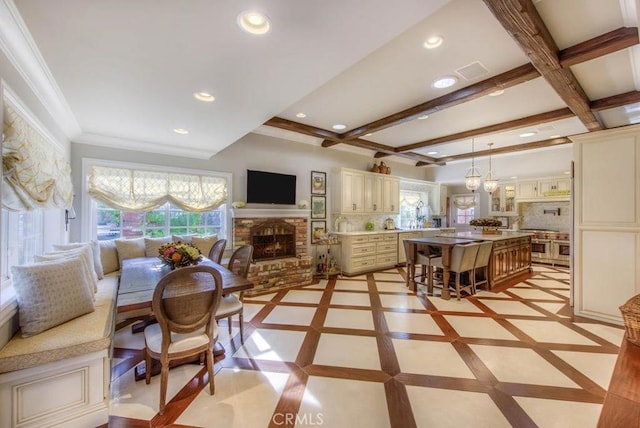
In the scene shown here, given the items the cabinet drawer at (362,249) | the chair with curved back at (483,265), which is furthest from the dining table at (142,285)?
the chair with curved back at (483,265)

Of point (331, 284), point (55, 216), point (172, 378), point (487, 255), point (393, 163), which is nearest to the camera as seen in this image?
point (172, 378)

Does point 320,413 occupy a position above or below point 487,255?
below

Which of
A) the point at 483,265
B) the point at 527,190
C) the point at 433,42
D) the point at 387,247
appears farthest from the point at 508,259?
the point at 433,42

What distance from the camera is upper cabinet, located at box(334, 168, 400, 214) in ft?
18.9

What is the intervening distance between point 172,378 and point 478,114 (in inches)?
195

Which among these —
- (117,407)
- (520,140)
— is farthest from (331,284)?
(520,140)

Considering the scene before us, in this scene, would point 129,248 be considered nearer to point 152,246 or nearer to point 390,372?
point 152,246

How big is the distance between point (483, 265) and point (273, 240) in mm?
3664

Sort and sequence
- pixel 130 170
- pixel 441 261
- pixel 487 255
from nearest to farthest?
pixel 130 170 < pixel 441 261 < pixel 487 255

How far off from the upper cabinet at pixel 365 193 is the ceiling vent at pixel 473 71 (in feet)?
10.3

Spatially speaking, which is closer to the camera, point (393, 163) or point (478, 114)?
point (478, 114)

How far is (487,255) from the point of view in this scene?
14.8ft

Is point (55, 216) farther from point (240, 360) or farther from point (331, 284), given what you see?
point (331, 284)

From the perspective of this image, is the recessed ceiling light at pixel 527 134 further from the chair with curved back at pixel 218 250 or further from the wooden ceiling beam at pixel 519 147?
the chair with curved back at pixel 218 250
